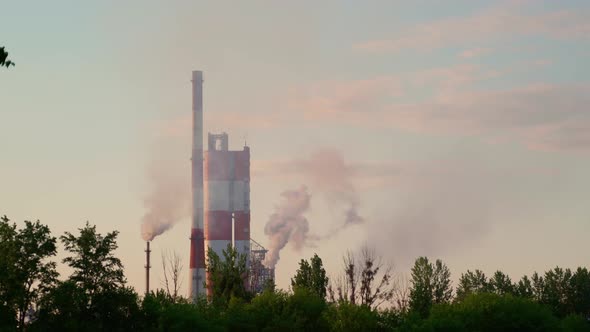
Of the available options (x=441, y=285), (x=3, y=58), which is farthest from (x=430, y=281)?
(x=3, y=58)

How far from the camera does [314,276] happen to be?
112312 mm

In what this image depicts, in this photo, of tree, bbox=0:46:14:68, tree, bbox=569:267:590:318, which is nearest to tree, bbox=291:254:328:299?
tree, bbox=569:267:590:318

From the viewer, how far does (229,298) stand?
99188mm

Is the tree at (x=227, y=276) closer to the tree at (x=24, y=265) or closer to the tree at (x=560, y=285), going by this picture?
the tree at (x=24, y=265)

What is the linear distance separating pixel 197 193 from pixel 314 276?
275 ft

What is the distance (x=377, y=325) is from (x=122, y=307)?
84.0ft

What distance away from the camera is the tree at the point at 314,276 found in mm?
111500

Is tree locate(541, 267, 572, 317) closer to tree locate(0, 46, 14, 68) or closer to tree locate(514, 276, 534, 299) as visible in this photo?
tree locate(514, 276, 534, 299)

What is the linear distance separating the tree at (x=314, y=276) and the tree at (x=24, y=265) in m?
39.2

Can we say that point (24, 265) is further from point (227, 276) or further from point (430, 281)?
point (430, 281)

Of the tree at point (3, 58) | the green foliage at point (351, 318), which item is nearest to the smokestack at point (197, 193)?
the green foliage at point (351, 318)

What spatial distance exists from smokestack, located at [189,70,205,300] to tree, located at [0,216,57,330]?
11370 cm

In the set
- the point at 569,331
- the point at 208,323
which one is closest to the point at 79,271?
the point at 208,323

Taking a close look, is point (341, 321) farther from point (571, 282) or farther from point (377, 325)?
point (571, 282)
